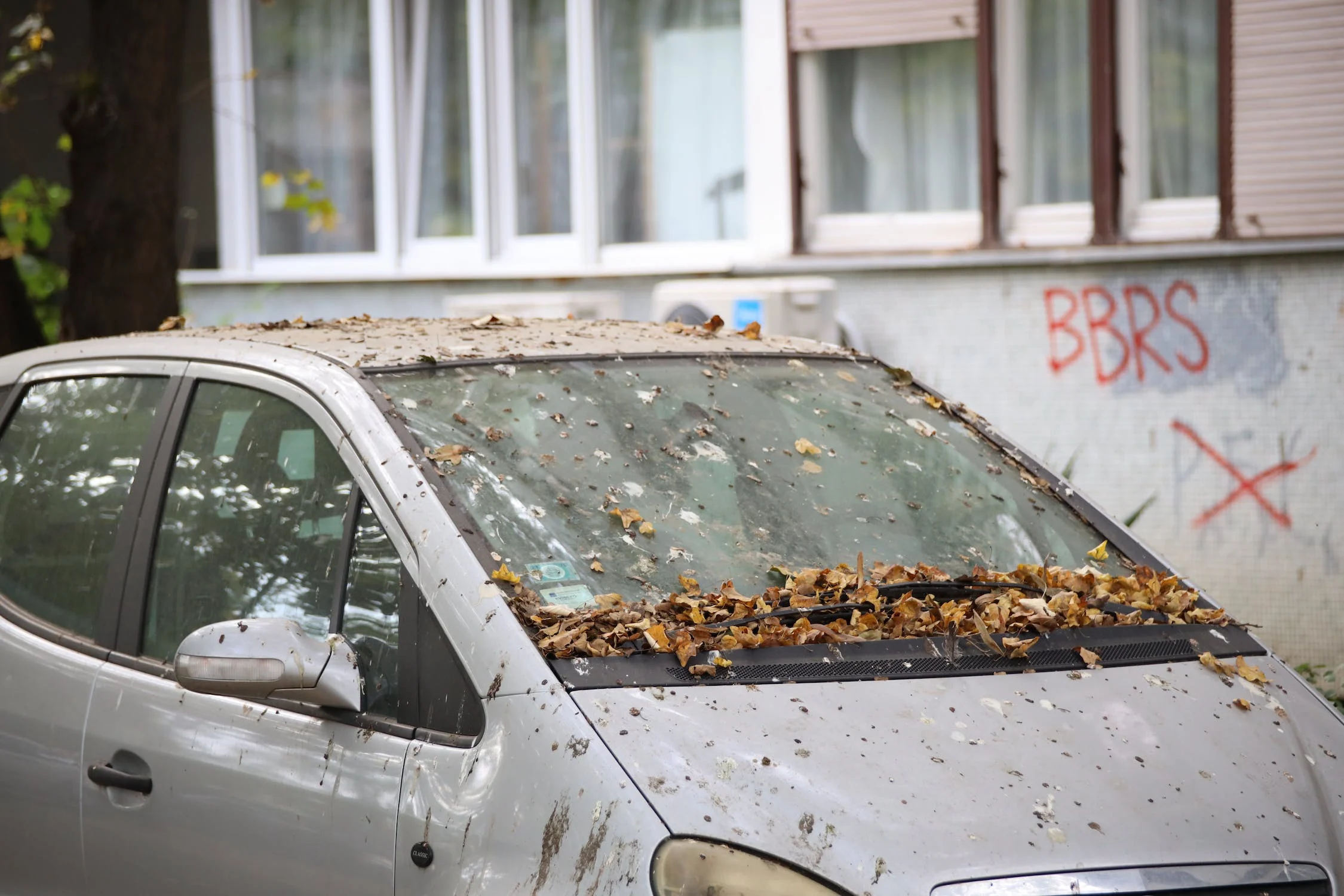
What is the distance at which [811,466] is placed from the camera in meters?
3.40

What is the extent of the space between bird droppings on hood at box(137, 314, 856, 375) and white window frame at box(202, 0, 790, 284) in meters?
4.73

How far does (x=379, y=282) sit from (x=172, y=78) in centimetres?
300

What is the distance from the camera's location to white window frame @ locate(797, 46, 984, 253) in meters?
8.43

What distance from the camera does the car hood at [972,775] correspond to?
2338 millimetres

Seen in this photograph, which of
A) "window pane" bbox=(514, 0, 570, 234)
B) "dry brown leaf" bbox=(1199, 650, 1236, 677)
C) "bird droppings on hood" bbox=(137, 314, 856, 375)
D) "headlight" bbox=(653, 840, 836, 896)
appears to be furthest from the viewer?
"window pane" bbox=(514, 0, 570, 234)

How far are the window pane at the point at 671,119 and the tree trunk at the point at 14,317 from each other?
3524 millimetres

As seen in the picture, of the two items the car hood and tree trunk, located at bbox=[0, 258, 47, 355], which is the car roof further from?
tree trunk, located at bbox=[0, 258, 47, 355]

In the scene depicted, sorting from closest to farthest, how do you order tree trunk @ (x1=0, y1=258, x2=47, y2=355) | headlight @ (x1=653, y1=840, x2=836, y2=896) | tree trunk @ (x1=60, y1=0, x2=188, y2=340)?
headlight @ (x1=653, y1=840, x2=836, y2=896) → tree trunk @ (x1=60, y1=0, x2=188, y2=340) → tree trunk @ (x1=0, y1=258, x2=47, y2=355)

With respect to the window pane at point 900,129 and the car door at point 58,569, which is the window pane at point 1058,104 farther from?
the car door at point 58,569

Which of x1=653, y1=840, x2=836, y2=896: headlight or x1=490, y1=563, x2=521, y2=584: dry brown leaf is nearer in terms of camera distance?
x1=653, y1=840, x2=836, y2=896: headlight

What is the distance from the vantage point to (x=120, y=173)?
A: 6727 millimetres

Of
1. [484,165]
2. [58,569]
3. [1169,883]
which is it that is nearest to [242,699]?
[58,569]

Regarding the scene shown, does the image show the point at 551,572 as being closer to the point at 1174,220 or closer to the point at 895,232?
the point at 1174,220

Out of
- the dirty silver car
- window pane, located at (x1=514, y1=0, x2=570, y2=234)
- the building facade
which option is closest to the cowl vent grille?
the dirty silver car
